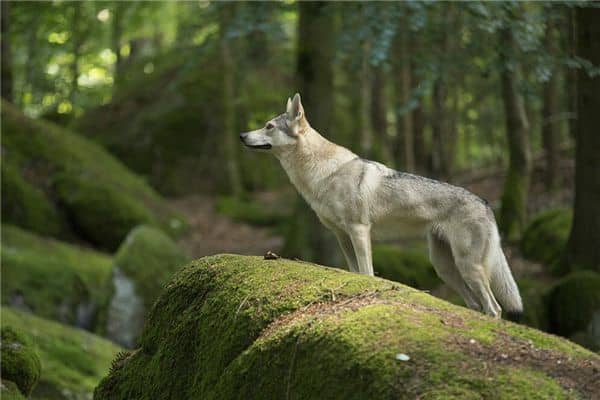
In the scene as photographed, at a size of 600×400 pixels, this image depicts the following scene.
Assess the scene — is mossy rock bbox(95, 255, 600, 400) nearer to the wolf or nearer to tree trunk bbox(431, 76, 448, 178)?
the wolf

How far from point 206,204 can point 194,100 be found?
3928mm

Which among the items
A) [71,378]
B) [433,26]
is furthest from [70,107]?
[71,378]

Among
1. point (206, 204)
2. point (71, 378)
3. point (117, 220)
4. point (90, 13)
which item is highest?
point (90, 13)

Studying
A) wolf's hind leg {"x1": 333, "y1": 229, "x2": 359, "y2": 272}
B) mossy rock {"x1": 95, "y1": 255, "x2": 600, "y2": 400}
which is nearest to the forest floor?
wolf's hind leg {"x1": 333, "y1": 229, "x2": 359, "y2": 272}

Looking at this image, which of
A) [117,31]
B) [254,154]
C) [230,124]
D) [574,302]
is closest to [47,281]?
[574,302]

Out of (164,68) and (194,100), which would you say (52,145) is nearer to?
(194,100)

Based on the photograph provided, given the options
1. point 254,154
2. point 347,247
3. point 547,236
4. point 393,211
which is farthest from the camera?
point 254,154

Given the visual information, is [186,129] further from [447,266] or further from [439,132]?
[447,266]

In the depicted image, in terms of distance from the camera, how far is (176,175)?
23203mm

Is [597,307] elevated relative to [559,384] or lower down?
lower down

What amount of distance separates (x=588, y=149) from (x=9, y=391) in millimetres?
8952

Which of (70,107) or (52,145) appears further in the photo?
(70,107)

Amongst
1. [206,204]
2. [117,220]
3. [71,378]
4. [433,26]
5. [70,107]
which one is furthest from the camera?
[70,107]

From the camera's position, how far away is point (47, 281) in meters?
12.2
